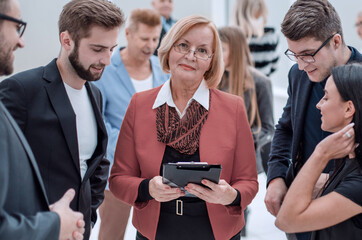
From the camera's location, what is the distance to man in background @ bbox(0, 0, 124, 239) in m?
1.79

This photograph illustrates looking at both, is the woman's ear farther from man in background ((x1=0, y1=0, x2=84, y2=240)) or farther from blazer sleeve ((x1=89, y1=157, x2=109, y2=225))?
blazer sleeve ((x1=89, y1=157, x2=109, y2=225))

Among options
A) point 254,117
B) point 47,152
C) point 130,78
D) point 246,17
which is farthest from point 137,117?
point 246,17

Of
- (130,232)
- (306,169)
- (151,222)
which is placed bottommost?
(130,232)

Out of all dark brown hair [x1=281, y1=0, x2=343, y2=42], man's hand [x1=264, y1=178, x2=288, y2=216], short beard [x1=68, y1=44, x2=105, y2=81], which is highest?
dark brown hair [x1=281, y1=0, x2=343, y2=42]

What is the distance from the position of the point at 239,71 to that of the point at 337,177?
190 cm

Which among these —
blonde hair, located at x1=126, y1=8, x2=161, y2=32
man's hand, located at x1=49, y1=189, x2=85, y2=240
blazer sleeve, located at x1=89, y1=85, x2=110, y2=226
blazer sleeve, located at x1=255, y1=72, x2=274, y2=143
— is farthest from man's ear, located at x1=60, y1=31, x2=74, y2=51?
blazer sleeve, located at x1=255, y1=72, x2=274, y2=143

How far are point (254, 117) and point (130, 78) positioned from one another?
1.04 meters

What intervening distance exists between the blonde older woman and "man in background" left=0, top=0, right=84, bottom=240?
56cm

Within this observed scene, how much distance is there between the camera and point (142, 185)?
6.40ft

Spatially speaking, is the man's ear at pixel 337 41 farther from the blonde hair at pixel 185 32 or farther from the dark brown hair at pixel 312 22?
the blonde hair at pixel 185 32

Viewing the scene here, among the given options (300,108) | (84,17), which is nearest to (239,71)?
(300,108)

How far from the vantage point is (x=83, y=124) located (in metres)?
2.03

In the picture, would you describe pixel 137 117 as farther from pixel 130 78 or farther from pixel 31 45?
pixel 31 45

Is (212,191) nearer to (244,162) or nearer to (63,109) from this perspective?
(244,162)
